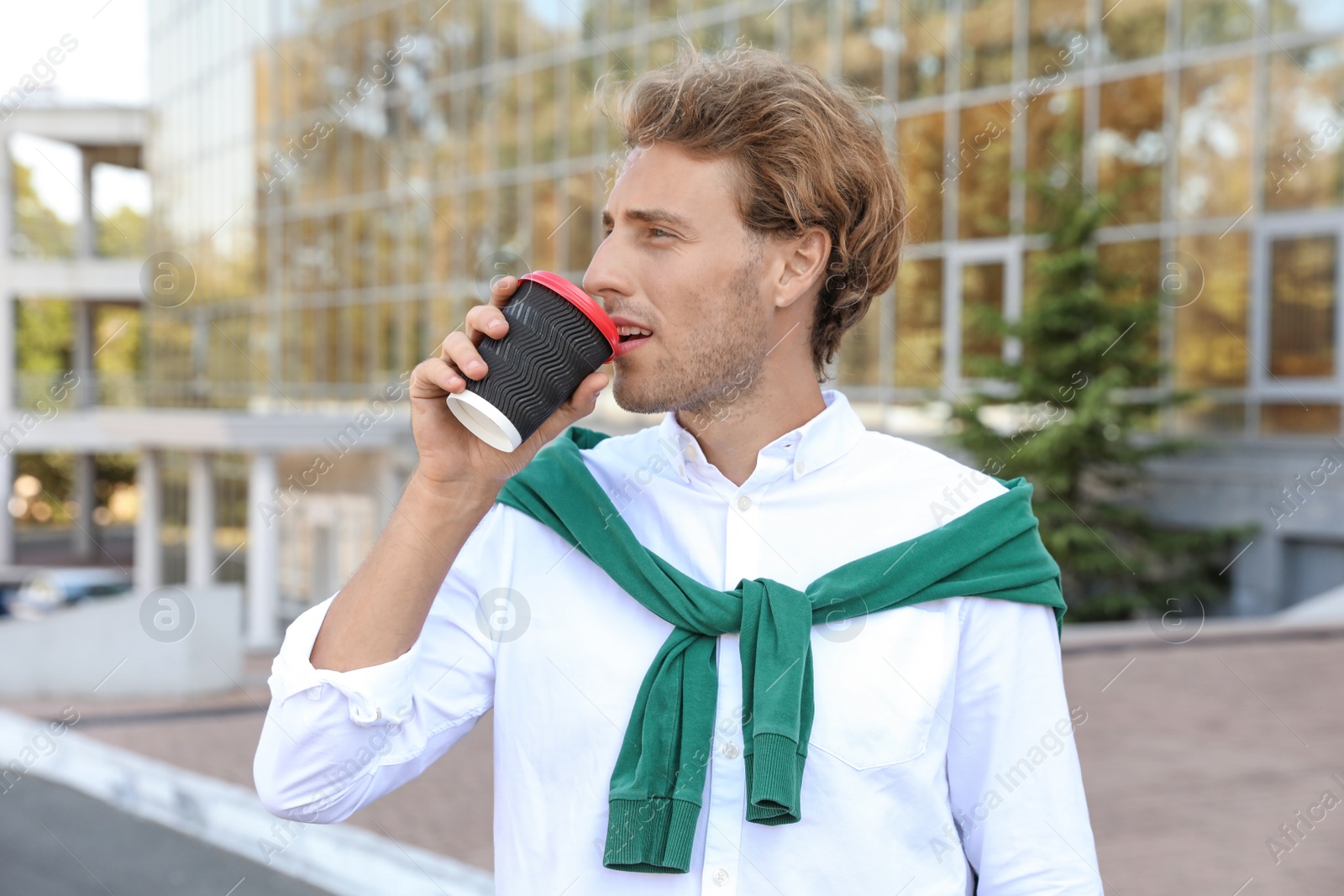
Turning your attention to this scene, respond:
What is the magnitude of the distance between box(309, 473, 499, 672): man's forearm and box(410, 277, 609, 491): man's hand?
3 cm

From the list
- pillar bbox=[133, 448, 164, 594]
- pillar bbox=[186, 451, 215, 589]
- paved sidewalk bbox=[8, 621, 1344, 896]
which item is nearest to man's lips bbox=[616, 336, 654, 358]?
paved sidewalk bbox=[8, 621, 1344, 896]

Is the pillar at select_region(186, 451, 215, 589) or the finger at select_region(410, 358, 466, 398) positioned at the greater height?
the finger at select_region(410, 358, 466, 398)

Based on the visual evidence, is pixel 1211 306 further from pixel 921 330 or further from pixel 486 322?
pixel 486 322

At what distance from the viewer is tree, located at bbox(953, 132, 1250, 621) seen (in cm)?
1184

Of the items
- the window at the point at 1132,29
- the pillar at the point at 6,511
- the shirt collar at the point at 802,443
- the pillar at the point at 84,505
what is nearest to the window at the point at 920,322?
the window at the point at 1132,29

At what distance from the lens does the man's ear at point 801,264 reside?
1950 mm

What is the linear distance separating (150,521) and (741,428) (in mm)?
25034

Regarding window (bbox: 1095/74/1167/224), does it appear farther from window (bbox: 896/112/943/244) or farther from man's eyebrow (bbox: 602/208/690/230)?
man's eyebrow (bbox: 602/208/690/230)

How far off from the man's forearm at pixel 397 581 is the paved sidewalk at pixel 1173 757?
2.40 meters

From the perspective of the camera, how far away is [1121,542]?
12820 mm

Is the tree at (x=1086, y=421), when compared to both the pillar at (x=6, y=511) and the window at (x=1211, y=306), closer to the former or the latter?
the window at (x=1211, y=306)

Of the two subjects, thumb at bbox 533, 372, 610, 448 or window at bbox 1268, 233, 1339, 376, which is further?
window at bbox 1268, 233, 1339, 376

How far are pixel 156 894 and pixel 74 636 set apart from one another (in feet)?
28.2

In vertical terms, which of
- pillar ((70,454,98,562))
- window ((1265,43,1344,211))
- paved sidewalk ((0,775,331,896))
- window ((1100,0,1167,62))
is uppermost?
window ((1100,0,1167,62))
